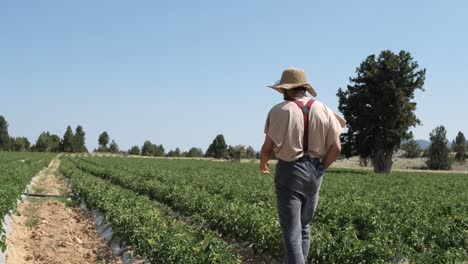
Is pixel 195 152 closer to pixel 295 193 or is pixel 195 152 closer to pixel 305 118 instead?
pixel 295 193

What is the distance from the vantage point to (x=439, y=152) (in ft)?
272

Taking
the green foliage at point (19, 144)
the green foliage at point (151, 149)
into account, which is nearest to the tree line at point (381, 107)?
the green foliage at point (151, 149)

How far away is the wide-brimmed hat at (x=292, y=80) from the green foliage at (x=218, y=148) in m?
107

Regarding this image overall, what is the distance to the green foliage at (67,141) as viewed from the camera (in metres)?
118

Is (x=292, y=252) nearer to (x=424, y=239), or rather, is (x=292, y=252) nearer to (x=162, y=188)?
(x=424, y=239)

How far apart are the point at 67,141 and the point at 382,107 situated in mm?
92226

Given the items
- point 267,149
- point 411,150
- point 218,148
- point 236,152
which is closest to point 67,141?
point 218,148

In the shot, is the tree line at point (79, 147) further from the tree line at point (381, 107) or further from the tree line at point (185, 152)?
the tree line at point (381, 107)

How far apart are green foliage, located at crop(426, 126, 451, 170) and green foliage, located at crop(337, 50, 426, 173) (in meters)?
36.4

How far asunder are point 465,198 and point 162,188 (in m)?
10.2

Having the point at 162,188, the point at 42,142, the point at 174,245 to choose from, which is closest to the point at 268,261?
the point at 174,245

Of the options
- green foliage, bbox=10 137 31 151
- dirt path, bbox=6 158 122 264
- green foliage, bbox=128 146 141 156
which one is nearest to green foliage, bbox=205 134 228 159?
green foliage, bbox=128 146 141 156

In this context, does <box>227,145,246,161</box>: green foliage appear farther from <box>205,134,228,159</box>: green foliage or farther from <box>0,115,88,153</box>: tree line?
<box>0,115,88,153</box>: tree line

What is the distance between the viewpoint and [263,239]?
24.3 feet
